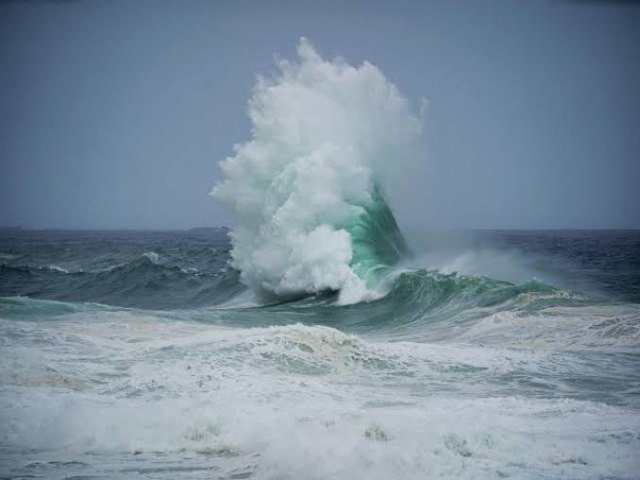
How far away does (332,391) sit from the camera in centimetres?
824

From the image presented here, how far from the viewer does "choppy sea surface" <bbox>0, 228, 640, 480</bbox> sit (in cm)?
570

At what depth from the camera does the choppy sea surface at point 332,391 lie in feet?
18.7

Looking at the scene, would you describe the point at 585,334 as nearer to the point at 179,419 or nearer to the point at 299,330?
the point at 299,330

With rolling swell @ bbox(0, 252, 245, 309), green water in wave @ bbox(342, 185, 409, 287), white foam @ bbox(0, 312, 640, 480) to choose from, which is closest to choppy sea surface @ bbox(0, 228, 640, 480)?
white foam @ bbox(0, 312, 640, 480)

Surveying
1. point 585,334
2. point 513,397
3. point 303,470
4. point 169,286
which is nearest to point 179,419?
point 303,470

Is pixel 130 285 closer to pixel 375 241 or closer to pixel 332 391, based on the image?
pixel 375 241

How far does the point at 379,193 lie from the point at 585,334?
46.9 ft

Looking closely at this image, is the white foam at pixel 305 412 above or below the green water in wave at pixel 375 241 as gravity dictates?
below

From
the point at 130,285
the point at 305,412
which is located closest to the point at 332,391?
the point at 305,412

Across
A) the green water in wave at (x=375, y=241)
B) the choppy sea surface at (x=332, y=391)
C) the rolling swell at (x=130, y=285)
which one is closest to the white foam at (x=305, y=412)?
the choppy sea surface at (x=332, y=391)

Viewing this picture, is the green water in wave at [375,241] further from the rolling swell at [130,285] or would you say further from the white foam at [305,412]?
the white foam at [305,412]

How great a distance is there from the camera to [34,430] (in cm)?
652

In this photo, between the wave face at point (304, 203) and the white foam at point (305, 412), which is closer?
the white foam at point (305, 412)

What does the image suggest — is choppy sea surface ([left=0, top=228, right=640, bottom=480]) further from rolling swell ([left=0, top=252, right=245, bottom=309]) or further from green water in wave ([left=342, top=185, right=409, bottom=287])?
rolling swell ([left=0, top=252, right=245, bottom=309])
